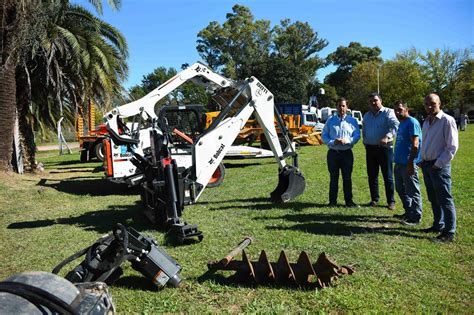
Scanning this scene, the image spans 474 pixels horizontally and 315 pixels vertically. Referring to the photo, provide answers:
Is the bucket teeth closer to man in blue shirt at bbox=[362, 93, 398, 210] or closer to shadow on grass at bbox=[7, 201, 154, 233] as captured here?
shadow on grass at bbox=[7, 201, 154, 233]

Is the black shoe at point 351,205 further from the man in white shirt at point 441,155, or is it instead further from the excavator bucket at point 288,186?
the man in white shirt at point 441,155

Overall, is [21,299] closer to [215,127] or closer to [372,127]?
[215,127]

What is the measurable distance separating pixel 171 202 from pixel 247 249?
1.20 m

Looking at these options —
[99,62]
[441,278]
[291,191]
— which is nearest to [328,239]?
[441,278]

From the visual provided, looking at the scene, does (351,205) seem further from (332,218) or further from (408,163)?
(408,163)

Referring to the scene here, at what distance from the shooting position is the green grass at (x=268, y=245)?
3.88 metres

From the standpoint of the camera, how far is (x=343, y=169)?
789 centimetres

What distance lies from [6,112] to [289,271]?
11085 millimetres

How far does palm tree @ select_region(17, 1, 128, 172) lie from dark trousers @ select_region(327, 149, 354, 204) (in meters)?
11.1

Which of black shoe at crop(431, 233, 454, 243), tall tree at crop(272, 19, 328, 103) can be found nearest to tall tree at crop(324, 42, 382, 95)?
tall tree at crop(272, 19, 328, 103)

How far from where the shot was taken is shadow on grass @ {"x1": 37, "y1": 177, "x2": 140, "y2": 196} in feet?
36.1

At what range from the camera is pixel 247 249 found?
540cm

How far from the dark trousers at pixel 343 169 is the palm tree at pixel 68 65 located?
11.1 meters

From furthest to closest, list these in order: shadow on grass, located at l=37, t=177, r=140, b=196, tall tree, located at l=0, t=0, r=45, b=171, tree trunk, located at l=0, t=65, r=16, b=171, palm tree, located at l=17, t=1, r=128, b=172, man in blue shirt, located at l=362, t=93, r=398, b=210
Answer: palm tree, located at l=17, t=1, r=128, b=172 < tree trunk, located at l=0, t=65, r=16, b=171 < tall tree, located at l=0, t=0, r=45, b=171 < shadow on grass, located at l=37, t=177, r=140, b=196 < man in blue shirt, located at l=362, t=93, r=398, b=210
